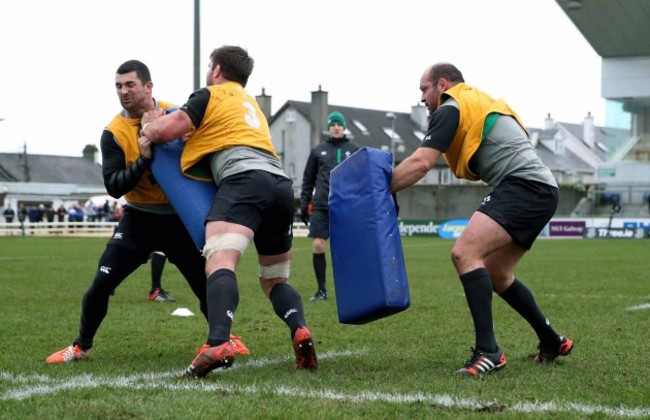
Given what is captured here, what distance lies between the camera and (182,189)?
604 centimetres

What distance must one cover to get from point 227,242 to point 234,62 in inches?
45.0

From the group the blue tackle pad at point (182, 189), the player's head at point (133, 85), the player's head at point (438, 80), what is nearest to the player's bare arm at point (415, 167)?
the player's head at point (438, 80)

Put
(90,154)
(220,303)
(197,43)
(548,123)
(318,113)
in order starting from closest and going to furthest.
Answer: (220,303)
(197,43)
(318,113)
(548,123)
(90,154)

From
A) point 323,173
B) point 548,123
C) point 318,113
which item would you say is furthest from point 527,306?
point 548,123

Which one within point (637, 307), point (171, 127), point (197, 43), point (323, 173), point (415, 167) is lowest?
point (637, 307)

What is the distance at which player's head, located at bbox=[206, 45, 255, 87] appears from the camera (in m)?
6.12

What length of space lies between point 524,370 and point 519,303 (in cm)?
56

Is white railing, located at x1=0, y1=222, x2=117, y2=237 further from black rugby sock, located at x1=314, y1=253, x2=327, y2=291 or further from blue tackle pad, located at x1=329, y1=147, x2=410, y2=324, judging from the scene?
blue tackle pad, located at x1=329, y1=147, x2=410, y2=324

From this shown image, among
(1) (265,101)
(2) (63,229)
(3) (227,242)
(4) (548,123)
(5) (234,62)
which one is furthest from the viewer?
(4) (548,123)

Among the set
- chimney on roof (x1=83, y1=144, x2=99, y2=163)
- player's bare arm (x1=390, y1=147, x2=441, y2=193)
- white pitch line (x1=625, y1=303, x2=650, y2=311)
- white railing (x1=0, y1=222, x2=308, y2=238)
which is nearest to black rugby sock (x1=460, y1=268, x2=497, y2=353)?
player's bare arm (x1=390, y1=147, x2=441, y2=193)

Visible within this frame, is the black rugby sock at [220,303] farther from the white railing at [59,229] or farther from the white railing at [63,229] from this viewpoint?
the white railing at [59,229]

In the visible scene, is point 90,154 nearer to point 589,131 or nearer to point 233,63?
point 589,131

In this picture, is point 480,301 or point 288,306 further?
point 288,306

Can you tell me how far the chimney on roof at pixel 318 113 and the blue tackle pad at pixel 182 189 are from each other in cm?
6762
